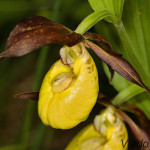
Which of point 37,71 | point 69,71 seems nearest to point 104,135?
point 69,71

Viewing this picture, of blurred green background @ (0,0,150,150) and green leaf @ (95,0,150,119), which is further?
blurred green background @ (0,0,150,150)

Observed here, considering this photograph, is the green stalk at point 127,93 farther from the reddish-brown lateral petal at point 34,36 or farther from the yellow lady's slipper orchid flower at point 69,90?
the reddish-brown lateral petal at point 34,36

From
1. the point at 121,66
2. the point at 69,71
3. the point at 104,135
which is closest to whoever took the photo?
the point at 121,66

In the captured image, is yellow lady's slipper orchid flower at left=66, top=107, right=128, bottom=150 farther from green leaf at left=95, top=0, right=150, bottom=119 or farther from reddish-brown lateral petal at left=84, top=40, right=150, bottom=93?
reddish-brown lateral petal at left=84, top=40, right=150, bottom=93

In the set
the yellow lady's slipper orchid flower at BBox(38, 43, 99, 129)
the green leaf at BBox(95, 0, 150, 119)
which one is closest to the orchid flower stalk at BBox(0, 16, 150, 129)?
the yellow lady's slipper orchid flower at BBox(38, 43, 99, 129)

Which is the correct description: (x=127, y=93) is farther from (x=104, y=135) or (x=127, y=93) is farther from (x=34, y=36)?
(x=34, y=36)
